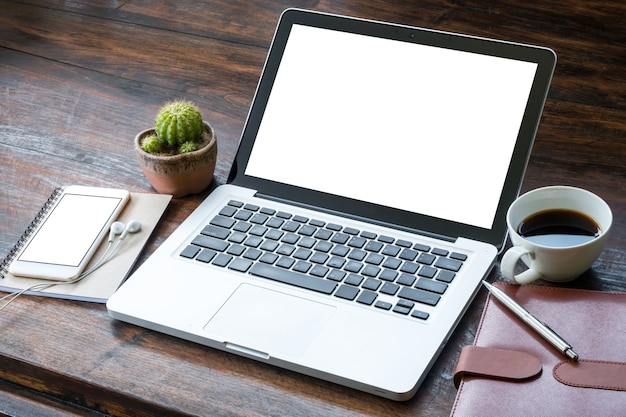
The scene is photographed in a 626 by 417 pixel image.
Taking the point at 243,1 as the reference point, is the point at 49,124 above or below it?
below

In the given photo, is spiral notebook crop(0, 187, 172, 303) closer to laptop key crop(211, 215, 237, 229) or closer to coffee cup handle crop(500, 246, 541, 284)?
laptop key crop(211, 215, 237, 229)

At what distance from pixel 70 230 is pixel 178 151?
0.18m

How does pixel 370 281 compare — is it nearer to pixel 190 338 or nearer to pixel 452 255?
pixel 452 255

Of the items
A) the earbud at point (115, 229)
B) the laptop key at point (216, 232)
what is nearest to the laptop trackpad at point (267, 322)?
the laptop key at point (216, 232)

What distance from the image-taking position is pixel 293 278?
3.16 ft

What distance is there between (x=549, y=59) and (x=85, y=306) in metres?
0.63

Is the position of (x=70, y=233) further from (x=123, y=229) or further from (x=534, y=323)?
(x=534, y=323)

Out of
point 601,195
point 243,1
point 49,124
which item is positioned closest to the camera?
point 601,195

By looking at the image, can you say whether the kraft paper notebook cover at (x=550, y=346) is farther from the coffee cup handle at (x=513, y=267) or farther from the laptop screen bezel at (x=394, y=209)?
the laptop screen bezel at (x=394, y=209)

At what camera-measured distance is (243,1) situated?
1646 millimetres

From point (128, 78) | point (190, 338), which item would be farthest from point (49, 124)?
point (190, 338)

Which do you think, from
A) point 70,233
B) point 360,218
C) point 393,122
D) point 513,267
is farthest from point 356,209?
point 70,233

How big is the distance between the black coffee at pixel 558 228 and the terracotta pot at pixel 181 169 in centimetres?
43

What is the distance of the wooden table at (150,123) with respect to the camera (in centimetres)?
86
